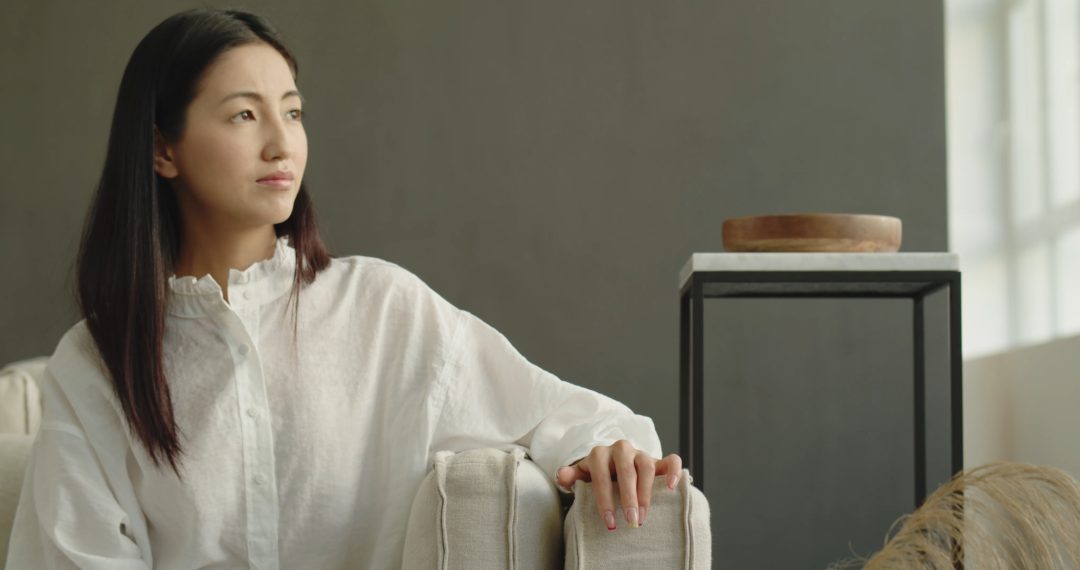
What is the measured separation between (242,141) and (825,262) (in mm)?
1087

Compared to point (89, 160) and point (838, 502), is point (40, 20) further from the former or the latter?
point (838, 502)

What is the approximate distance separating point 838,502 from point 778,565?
20 centimetres

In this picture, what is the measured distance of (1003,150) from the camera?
2.81 metres

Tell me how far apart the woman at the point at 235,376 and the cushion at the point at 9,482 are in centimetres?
32

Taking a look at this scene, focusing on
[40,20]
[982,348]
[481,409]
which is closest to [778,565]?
[982,348]

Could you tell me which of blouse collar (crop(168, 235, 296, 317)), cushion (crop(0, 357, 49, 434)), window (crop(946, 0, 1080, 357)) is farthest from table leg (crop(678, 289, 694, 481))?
cushion (crop(0, 357, 49, 434))

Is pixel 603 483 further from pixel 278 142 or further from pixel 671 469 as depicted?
pixel 278 142

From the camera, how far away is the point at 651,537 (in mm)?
1178

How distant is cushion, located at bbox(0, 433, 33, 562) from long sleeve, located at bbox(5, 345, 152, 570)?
0.33 metres

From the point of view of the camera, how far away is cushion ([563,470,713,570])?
1.17 m

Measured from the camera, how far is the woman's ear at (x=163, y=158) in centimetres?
153

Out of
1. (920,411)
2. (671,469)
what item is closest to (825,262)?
(920,411)

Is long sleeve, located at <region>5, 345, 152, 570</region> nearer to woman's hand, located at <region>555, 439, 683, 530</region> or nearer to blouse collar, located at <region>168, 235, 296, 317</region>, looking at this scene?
blouse collar, located at <region>168, 235, 296, 317</region>

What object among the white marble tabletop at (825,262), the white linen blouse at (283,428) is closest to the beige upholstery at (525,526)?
the white linen blouse at (283,428)
